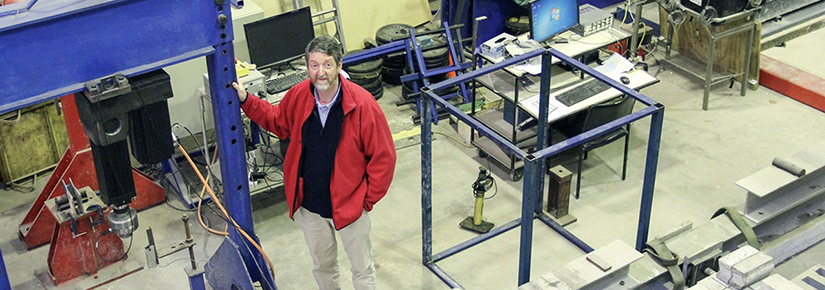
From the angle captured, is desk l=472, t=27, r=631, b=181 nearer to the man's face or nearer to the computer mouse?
the computer mouse

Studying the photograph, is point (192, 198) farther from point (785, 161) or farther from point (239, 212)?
point (785, 161)

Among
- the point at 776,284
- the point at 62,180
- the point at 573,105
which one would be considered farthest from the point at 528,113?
the point at 776,284

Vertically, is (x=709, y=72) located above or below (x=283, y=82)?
below

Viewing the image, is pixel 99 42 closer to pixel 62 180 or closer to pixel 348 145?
pixel 348 145

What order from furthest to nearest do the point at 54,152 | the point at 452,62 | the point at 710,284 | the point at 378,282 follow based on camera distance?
the point at 452,62, the point at 54,152, the point at 378,282, the point at 710,284

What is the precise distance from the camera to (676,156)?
714cm

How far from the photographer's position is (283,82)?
22.4ft

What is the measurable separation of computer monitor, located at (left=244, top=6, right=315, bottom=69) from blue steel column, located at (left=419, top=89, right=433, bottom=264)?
1853mm

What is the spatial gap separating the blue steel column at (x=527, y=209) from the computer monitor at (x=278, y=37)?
2.77m

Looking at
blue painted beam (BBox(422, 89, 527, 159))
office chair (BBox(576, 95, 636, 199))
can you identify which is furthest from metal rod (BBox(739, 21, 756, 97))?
blue painted beam (BBox(422, 89, 527, 159))

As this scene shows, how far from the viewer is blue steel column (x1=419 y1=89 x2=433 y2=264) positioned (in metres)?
5.25

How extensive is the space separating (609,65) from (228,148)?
3.58 metres

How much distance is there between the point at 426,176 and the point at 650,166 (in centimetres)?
125

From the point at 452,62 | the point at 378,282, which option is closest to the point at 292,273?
the point at 378,282
